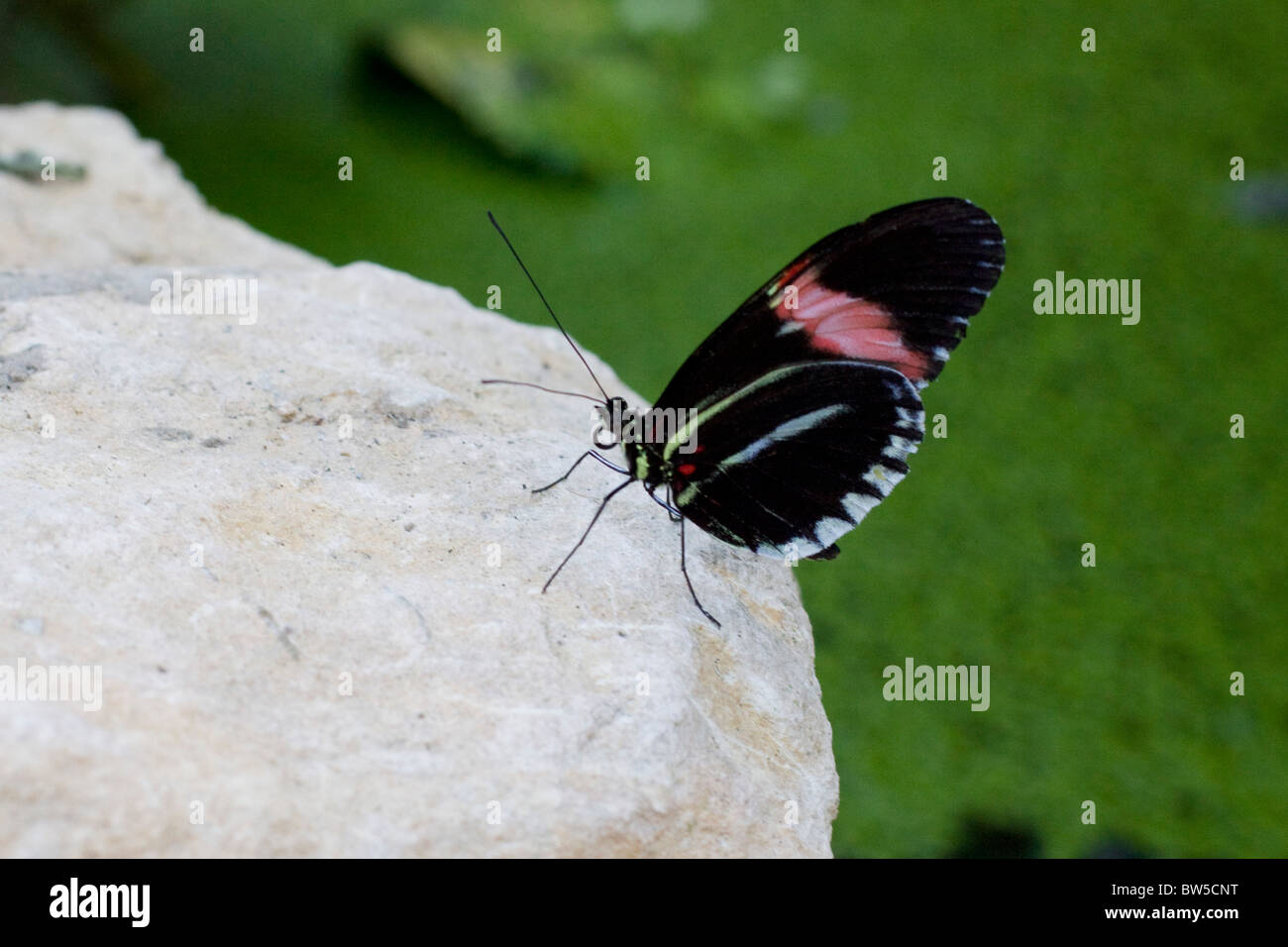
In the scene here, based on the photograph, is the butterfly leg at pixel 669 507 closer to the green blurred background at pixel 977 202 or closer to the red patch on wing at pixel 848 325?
the red patch on wing at pixel 848 325

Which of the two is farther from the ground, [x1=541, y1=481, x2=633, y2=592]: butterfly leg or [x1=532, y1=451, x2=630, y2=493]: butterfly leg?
[x1=532, y1=451, x2=630, y2=493]: butterfly leg

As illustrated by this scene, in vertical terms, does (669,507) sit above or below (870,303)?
below

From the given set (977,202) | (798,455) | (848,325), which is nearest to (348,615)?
(798,455)

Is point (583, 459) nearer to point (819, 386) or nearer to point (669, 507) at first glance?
point (669, 507)

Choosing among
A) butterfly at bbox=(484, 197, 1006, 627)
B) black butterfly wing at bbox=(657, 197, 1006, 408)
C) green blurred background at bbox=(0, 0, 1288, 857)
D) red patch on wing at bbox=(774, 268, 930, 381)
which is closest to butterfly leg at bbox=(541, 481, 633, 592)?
butterfly at bbox=(484, 197, 1006, 627)

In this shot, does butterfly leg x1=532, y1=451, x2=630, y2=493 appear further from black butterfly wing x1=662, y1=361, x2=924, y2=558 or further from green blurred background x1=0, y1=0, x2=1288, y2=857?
green blurred background x1=0, y1=0, x2=1288, y2=857

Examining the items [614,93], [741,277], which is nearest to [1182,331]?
[741,277]
